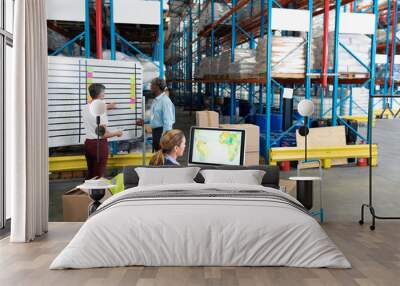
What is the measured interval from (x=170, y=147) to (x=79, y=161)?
409 cm

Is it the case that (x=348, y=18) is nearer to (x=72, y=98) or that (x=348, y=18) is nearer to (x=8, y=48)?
(x=72, y=98)

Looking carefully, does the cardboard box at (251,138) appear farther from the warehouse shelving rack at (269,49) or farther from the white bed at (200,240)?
the white bed at (200,240)

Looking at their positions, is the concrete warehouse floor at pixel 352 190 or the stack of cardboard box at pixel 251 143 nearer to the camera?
the concrete warehouse floor at pixel 352 190

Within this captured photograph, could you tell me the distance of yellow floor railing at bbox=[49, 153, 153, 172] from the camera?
928 cm

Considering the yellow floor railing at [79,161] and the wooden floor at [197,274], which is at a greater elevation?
the yellow floor railing at [79,161]

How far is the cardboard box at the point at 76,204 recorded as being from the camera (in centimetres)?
629

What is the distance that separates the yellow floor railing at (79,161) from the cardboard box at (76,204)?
294 centimetres

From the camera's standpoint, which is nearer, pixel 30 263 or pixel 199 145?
pixel 30 263

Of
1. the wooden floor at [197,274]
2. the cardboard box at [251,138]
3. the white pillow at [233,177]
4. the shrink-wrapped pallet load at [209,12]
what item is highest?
the shrink-wrapped pallet load at [209,12]

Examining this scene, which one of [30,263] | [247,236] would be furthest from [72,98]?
[247,236]

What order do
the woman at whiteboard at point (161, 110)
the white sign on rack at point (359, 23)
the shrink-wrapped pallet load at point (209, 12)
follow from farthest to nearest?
the shrink-wrapped pallet load at point (209, 12) → the white sign on rack at point (359, 23) → the woman at whiteboard at point (161, 110)

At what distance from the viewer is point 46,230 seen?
5.85 m

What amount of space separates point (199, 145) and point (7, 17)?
2.95 metres

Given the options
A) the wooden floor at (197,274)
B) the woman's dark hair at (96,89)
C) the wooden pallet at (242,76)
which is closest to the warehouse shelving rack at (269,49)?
the wooden pallet at (242,76)
